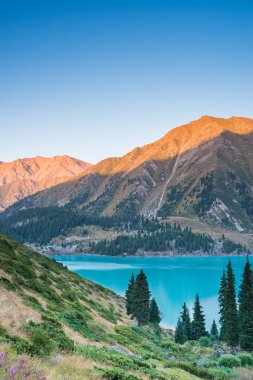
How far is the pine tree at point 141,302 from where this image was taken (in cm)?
6700

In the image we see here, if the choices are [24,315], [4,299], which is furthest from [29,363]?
[4,299]

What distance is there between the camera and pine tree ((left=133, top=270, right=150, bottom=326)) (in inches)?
2638

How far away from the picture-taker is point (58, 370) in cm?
1193

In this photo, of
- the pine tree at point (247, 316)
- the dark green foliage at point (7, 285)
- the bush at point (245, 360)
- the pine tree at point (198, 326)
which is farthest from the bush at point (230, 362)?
the pine tree at point (198, 326)

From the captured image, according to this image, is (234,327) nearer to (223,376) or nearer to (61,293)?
(61,293)

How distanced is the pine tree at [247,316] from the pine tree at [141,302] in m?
17.6

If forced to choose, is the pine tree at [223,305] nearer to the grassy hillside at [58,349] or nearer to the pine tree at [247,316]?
the pine tree at [247,316]

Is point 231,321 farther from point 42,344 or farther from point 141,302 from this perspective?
point 42,344

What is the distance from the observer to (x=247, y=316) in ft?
193

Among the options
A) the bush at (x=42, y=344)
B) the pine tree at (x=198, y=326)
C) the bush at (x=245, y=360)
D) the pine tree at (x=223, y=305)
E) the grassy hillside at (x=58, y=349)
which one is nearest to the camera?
the grassy hillside at (x=58, y=349)

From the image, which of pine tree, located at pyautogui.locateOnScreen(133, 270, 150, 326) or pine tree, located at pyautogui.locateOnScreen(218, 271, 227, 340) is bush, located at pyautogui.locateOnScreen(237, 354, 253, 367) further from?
pine tree, located at pyautogui.locateOnScreen(133, 270, 150, 326)

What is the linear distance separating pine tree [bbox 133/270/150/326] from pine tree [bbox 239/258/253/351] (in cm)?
1764

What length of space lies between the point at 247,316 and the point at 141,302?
801 inches

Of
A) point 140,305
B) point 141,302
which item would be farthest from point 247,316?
point 141,302
